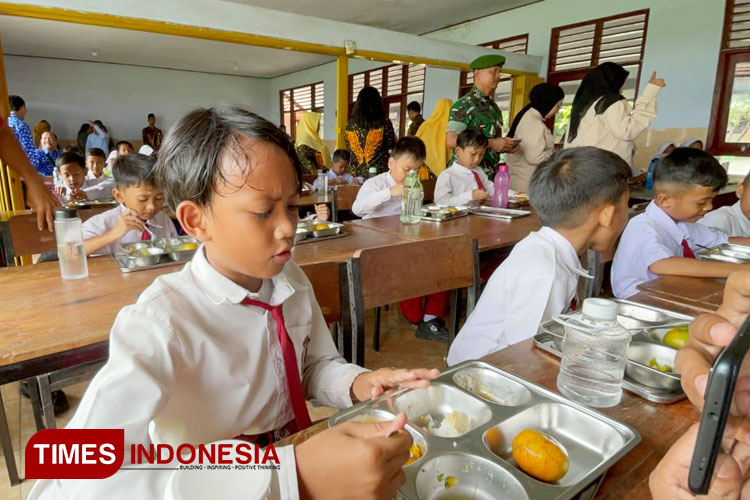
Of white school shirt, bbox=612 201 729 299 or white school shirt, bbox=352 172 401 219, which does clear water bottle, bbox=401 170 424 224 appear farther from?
white school shirt, bbox=612 201 729 299

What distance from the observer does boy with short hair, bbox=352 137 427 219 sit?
3146mm

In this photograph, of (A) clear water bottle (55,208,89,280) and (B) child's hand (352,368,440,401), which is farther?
(A) clear water bottle (55,208,89,280)

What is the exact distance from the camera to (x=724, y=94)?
4492mm

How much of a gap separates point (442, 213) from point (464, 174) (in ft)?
2.61

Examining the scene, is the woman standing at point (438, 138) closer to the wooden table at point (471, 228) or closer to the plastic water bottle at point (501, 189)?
the plastic water bottle at point (501, 189)

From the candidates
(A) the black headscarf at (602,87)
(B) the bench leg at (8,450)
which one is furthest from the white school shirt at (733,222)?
(B) the bench leg at (8,450)

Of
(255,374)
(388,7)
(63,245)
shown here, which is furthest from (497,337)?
(388,7)

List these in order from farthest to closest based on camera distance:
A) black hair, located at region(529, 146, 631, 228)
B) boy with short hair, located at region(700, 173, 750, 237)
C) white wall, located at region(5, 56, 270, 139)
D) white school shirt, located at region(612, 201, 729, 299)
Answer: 1. white wall, located at region(5, 56, 270, 139)
2. boy with short hair, located at region(700, 173, 750, 237)
3. white school shirt, located at region(612, 201, 729, 299)
4. black hair, located at region(529, 146, 631, 228)

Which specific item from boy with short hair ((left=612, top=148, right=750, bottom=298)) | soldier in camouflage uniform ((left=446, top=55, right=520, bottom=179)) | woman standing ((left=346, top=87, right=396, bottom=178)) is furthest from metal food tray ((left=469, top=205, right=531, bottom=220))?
woman standing ((left=346, top=87, right=396, bottom=178))

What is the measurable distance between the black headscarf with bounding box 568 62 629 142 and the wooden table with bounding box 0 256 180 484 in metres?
A: 3.45

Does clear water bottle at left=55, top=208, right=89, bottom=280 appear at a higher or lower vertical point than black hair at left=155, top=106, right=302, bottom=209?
lower

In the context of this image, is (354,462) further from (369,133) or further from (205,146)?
(369,133)

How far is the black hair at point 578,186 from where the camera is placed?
53.9 inches

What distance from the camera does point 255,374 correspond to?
33.7 inches
